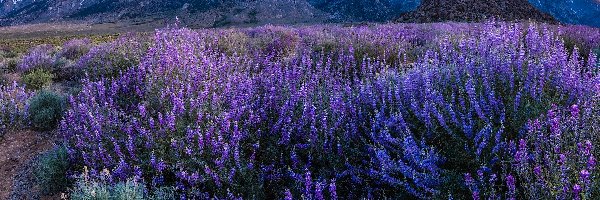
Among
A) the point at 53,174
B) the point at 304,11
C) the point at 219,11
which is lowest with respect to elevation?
the point at 219,11

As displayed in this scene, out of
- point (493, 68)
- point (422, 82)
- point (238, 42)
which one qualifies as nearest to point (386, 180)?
point (422, 82)

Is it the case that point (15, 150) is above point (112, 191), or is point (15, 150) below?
below

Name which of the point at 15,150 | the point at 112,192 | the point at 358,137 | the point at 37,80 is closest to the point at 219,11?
the point at 37,80

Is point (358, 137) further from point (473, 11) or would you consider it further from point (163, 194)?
point (473, 11)

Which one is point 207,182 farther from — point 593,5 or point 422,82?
point 593,5

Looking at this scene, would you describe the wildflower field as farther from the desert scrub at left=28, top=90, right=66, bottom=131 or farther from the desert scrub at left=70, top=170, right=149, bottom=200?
the desert scrub at left=28, top=90, right=66, bottom=131
